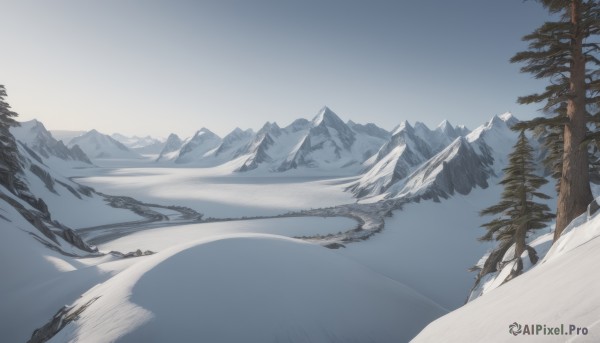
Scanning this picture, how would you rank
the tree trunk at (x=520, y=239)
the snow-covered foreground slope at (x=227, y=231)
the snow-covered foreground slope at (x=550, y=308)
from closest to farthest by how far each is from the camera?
the snow-covered foreground slope at (x=550, y=308) → the tree trunk at (x=520, y=239) → the snow-covered foreground slope at (x=227, y=231)

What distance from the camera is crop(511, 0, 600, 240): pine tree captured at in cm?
909

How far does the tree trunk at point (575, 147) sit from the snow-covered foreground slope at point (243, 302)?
28.9ft

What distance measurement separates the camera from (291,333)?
11219 mm

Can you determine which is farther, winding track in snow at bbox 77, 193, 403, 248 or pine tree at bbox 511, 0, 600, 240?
winding track in snow at bbox 77, 193, 403, 248

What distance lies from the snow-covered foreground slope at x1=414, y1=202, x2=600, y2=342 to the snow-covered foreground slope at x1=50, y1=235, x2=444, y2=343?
581 cm

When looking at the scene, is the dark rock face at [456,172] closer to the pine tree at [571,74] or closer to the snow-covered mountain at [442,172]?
the snow-covered mountain at [442,172]

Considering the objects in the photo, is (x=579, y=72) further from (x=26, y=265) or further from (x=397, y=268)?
(x=26, y=265)

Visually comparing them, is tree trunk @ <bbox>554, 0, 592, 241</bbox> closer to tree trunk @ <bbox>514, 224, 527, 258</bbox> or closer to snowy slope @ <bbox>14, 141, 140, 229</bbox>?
tree trunk @ <bbox>514, 224, 527, 258</bbox>

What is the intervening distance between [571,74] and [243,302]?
47.8ft

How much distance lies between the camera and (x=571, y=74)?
9.56 metres

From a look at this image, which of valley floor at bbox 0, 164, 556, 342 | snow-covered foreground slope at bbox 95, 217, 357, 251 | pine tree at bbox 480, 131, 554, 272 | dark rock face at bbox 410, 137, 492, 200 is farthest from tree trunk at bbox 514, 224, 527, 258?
dark rock face at bbox 410, 137, 492, 200

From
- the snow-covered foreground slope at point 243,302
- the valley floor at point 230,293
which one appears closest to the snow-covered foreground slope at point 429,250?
the valley floor at point 230,293

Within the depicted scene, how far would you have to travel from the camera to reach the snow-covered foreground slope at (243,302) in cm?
1058

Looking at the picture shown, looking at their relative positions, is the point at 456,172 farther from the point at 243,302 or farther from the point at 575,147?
the point at 243,302
